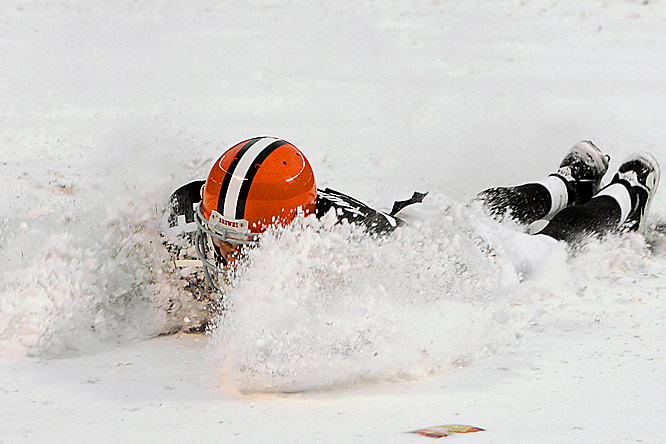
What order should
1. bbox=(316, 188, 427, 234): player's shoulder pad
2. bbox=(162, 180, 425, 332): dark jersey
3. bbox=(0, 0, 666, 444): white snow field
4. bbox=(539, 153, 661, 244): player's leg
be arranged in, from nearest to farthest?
bbox=(0, 0, 666, 444): white snow field → bbox=(316, 188, 427, 234): player's shoulder pad → bbox=(162, 180, 425, 332): dark jersey → bbox=(539, 153, 661, 244): player's leg

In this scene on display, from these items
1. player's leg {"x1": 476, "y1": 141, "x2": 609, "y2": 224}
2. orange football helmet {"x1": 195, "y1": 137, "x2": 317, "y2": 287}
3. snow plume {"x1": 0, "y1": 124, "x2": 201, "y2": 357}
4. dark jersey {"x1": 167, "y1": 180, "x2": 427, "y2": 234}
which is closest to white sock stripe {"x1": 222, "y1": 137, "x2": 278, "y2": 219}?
orange football helmet {"x1": 195, "y1": 137, "x2": 317, "y2": 287}

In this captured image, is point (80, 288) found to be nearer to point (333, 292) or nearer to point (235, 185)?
point (235, 185)

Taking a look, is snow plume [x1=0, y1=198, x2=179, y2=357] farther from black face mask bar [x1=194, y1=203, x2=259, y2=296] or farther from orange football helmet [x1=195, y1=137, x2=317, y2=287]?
orange football helmet [x1=195, y1=137, x2=317, y2=287]

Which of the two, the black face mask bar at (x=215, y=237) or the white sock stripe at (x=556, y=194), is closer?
the black face mask bar at (x=215, y=237)

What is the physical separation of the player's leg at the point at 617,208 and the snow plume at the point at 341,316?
810 mm

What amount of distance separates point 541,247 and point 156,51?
159 inches

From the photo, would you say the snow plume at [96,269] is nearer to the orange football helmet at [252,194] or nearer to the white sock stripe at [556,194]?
the orange football helmet at [252,194]

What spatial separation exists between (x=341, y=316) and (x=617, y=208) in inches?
60.7

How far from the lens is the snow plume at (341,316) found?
1895mm

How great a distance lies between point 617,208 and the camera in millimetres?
3018

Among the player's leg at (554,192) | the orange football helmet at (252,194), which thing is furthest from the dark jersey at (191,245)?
the player's leg at (554,192)

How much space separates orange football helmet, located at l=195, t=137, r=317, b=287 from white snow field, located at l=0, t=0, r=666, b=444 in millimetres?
89

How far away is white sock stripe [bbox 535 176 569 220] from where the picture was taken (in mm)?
3230

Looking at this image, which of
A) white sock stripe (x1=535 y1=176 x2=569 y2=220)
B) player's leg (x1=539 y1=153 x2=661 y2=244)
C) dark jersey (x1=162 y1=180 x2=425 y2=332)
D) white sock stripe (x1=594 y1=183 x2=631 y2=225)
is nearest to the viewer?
dark jersey (x1=162 y1=180 x2=425 y2=332)
